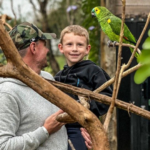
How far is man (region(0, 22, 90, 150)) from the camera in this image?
1.80m

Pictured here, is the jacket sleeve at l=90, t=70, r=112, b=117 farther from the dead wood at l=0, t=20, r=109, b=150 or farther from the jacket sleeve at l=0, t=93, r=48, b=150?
the dead wood at l=0, t=20, r=109, b=150

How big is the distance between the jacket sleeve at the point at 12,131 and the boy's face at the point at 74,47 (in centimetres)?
62

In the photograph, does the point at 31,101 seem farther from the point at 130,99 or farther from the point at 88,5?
the point at 88,5

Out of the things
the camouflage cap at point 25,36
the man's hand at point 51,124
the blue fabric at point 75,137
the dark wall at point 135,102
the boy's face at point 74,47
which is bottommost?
the dark wall at point 135,102

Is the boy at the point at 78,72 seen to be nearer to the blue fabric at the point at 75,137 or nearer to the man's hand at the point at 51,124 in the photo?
the blue fabric at the point at 75,137

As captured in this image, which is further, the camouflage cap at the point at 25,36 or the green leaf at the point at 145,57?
the camouflage cap at the point at 25,36

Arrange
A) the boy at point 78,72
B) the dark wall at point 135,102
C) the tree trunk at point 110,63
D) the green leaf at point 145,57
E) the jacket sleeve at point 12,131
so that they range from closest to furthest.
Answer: the green leaf at point 145,57 < the jacket sleeve at point 12,131 < the boy at point 78,72 < the tree trunk at point 110,63 < the dark wall at point 135,102

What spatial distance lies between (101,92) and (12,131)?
1.96ft

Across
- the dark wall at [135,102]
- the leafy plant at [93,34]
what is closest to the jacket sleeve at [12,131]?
the dark wall at [135,102]

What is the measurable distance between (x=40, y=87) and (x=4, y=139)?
0.71 metres

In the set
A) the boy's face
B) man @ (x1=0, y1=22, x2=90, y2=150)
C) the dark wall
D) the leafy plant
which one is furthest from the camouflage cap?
the leafy plant

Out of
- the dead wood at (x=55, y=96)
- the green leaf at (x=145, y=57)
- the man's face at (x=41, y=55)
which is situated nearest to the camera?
the green leaf at (x=145, y=57)

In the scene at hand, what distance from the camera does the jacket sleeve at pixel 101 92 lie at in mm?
2170

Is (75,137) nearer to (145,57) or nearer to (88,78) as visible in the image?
(88,78)
